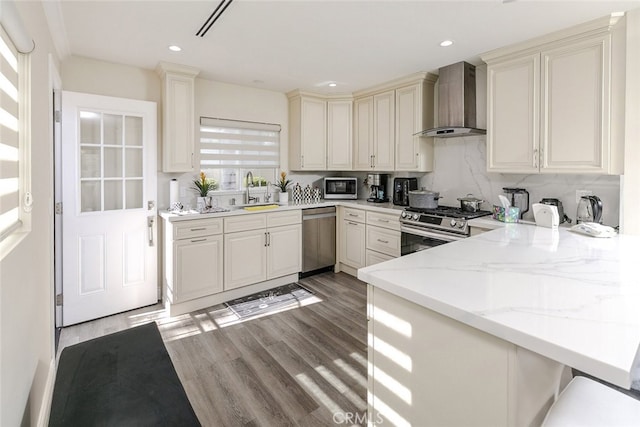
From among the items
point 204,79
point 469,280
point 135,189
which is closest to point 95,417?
point 469,280

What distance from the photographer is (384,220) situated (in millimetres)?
3885

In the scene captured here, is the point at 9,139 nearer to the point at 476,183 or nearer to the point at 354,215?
the point at 354,215

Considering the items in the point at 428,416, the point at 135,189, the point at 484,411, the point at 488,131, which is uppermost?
the point at 488,131

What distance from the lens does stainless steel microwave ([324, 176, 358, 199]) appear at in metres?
4.74

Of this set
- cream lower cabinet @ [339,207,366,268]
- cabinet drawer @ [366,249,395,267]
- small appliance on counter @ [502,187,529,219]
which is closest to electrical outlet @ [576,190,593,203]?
small appliance on counter @ [502,187,529,219]

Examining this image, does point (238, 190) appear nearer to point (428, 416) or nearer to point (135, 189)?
point (135, 189)

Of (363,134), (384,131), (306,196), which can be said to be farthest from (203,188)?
(384,131)

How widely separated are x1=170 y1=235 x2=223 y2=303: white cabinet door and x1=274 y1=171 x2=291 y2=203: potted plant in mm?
1158

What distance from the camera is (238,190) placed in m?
4.20

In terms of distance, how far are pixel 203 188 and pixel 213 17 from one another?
188cm

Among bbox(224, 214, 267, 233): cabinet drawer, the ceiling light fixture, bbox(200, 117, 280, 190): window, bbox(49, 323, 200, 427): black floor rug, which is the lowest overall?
bbox(49, 323, 200, 427): black floor rug

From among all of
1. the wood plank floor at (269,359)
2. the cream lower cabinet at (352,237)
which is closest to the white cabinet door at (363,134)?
the cream lower cabinet at (352,237)

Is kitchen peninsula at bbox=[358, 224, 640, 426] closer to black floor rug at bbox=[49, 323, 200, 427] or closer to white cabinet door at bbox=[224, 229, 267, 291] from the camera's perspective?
black floor rug at bbox=[49, 323, 200, 427]

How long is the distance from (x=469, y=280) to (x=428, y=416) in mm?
516
